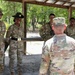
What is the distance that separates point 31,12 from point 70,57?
1644 cm

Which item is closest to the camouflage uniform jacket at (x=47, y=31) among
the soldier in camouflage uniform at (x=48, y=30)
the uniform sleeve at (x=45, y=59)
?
the soldier in camouflage uniform at (x=48, y=30)

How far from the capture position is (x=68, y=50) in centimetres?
315

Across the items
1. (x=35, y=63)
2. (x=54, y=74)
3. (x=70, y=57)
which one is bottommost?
(x=35, y=63)

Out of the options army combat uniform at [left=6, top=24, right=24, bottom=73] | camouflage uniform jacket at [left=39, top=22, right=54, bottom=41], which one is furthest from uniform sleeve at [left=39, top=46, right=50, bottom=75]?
camouflage uniform jacket at [left=39, top=22, right=54, bottom=41]

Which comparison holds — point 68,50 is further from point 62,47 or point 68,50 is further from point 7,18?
point 7,18

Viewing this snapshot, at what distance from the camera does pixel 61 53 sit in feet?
10.4

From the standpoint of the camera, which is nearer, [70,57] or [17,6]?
[70,57]

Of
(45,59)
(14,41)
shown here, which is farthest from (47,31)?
Answer: (45,59)

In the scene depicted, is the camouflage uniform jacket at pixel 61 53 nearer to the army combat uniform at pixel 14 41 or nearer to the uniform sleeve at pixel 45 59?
the uniform sleeve at pixel 45 59

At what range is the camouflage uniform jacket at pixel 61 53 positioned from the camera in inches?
124

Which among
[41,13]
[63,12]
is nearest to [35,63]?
[63,12]

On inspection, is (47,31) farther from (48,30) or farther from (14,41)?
(14,41)

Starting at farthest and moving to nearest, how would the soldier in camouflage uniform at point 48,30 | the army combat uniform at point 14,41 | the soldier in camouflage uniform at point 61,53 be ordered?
1. the soldier in camouflage uniform at point 48,30
2. the army combat uniform at point 14,41
3. the soldier in camouflage uniform at point 61,53

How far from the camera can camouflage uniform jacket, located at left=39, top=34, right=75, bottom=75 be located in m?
3.15
